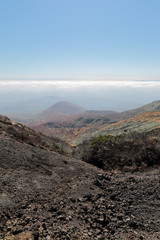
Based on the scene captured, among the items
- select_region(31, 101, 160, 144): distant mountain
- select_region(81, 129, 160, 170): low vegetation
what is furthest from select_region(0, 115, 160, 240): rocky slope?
select_region(31, 101, 160, 144): distant mountain

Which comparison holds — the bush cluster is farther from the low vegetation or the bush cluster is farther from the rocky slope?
the rocky slope

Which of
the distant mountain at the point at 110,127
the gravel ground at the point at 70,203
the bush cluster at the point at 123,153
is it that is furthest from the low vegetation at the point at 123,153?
the distant mountain at the point at 110,127

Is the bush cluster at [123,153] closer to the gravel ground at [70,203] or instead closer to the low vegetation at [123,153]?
the low vegetation at [123,153]

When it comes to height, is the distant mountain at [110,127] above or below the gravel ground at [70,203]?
below

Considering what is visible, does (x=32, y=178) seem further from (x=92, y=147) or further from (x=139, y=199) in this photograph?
(x=92, y=147)

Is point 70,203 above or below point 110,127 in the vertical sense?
above

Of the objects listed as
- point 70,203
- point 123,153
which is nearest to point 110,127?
point 123,153

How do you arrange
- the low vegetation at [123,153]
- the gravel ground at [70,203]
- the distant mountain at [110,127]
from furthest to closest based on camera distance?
the distant mountain at [110,127] → the low vegetation at [123,153] → the gravel ground at [70,203]

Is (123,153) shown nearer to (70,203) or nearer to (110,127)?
(70,203)
